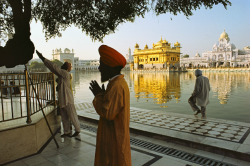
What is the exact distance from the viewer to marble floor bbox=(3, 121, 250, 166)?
10.7 ft

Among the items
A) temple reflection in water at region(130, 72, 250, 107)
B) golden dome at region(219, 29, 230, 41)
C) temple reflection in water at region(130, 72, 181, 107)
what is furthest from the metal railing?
golden dome at region(219, 29, 230, 41)

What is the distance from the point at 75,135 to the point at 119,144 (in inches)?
115

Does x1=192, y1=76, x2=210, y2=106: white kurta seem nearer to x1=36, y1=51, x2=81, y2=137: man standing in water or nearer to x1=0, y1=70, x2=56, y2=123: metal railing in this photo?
x1=36, y1=51, x2=81, y2=137: man standing in water

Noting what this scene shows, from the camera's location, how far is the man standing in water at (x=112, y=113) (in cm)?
184

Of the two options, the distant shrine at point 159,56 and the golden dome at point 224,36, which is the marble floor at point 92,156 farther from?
the golden dome at point 224,36

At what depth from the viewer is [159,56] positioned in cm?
6116

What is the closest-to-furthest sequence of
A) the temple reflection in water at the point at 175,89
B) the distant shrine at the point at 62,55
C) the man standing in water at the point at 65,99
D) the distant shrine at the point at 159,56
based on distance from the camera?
the man standing in water at the point at 65,99 < the temple reflection in water at the point at 175,89 < the distant shrine at the point at 159,56 < the distant shrine at the point at 62,55

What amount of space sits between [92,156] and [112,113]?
200 centimetres

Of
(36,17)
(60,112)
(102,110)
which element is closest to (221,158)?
(102,110)

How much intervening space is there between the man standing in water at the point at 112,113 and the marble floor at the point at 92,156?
4.78 ft

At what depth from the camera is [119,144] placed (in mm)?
1876

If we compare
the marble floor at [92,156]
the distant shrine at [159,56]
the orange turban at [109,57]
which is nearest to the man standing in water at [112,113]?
the orange turban at [109,57]

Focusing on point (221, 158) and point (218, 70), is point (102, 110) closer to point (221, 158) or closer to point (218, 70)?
point (221, 158)

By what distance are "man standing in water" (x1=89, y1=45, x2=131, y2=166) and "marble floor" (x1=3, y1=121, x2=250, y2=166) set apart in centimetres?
146
